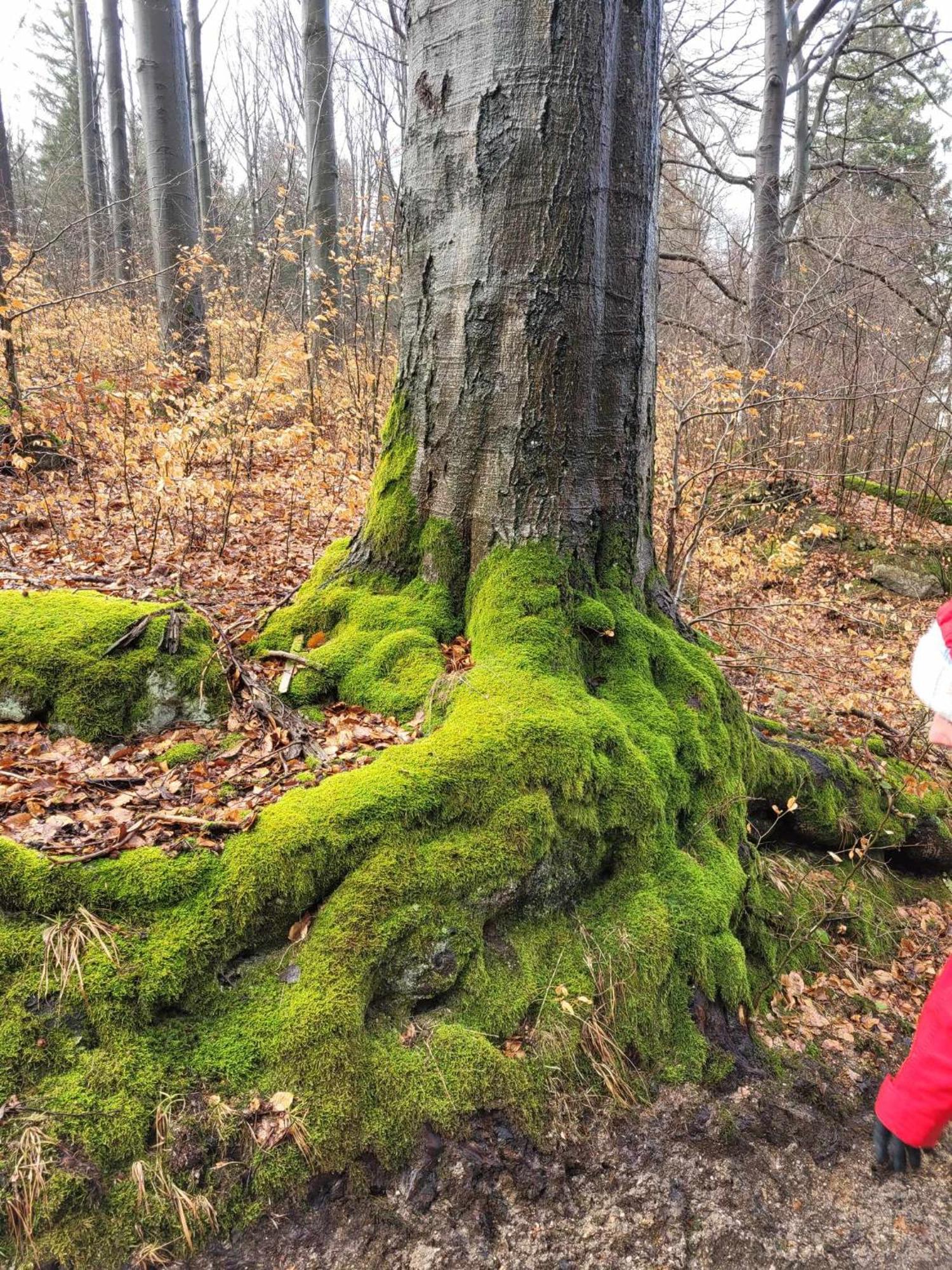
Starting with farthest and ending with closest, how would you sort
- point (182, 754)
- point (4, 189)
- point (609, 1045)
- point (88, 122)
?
point (88, 122), point (4, 189), point (182, 754), point (609, 1045)

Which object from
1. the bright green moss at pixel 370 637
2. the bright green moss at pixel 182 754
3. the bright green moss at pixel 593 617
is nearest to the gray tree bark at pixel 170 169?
the bright green moss at pixel 370 637

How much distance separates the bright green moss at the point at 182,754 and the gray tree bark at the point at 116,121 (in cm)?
1589

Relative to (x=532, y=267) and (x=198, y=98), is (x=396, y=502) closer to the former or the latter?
(x=532, y=267)

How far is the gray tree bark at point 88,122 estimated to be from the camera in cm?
1733

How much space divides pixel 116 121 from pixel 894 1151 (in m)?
21.4

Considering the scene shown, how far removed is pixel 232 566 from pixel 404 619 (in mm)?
2743

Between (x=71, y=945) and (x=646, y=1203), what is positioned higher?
(x=71, y=945)

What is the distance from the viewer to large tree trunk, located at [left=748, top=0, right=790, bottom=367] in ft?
39.1

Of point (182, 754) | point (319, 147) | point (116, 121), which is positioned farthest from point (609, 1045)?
point (116, 121)

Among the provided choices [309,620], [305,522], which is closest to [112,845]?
[309,620]

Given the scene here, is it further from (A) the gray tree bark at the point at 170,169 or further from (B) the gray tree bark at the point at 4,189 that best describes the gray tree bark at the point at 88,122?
(A) the gray tree bark at the point at 170,169

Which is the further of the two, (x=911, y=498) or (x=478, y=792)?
(x=911, y=498)

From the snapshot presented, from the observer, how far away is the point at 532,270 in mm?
3268

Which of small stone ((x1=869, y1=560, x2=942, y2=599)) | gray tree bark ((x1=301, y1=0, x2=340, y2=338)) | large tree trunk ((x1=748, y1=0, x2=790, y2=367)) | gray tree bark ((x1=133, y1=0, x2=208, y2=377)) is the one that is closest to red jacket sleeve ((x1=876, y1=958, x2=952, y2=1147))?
small stone ((x1=869, y1=560, x2=942, y2=599))
